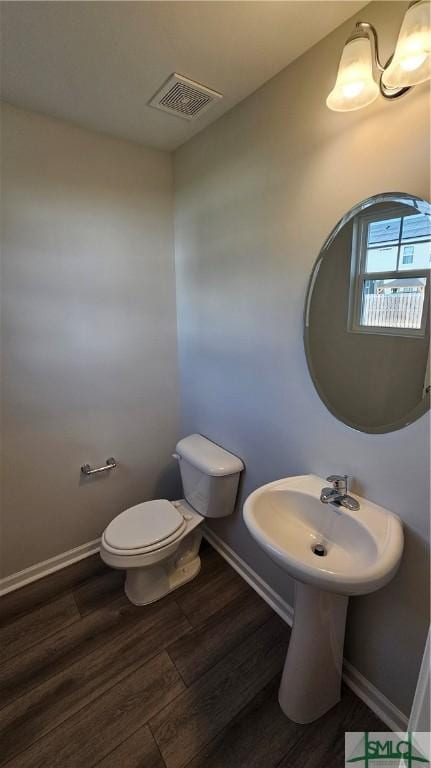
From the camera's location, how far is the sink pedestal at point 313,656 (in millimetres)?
1116

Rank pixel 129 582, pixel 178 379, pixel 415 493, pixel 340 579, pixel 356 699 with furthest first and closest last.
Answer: pixel 178 379 < pixel 129 582 < pixel 356 699 < pixel 415 493 < pixel 340 579

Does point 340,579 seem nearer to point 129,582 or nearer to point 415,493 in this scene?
point 415,493

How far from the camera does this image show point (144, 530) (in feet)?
5.35

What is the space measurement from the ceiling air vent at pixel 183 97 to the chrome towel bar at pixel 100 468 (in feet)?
6.12

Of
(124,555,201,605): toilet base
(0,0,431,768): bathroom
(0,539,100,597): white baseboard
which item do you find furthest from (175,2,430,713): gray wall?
(0,539,100,597): white baseboard

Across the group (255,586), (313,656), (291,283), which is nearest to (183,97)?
(291,283)

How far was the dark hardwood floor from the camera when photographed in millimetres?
1131

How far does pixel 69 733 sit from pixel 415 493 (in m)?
1.51

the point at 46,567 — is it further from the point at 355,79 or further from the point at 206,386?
the point at 355,79

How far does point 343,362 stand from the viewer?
120 cm

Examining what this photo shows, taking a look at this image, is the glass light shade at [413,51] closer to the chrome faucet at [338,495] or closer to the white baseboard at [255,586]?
the chrome faucet at [338,495]

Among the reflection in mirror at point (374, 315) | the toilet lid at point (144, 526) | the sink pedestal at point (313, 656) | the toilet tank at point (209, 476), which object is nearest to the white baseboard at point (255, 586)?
the sink pedestal at point (313, 656)

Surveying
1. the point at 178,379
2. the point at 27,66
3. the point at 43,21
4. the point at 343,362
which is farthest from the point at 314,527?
the point at 27,66

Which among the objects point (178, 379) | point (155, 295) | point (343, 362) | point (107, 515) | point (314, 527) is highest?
point (155, 295)
